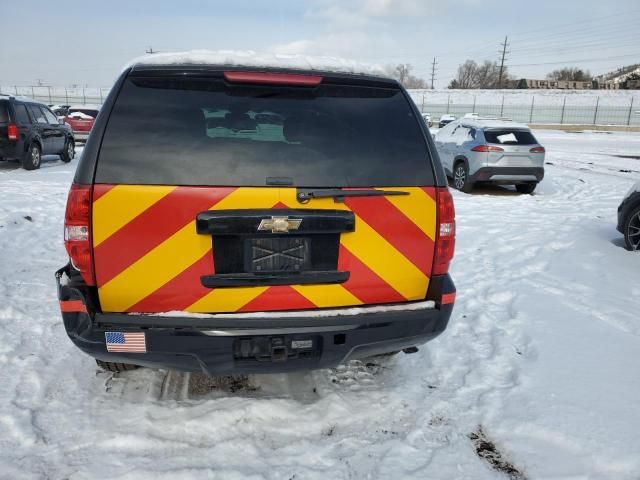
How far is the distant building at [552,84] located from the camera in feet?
277

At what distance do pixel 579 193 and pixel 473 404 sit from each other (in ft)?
31.1

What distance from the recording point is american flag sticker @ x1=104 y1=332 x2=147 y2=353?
2.18 m

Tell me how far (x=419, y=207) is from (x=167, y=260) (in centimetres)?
128

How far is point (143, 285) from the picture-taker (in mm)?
2178

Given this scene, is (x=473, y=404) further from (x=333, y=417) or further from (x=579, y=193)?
(x=579, y=193)

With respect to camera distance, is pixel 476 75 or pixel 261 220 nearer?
pixel 261 220

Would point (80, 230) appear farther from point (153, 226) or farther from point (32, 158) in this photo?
point (32, 158)

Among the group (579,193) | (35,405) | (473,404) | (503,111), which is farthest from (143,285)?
(503,111)

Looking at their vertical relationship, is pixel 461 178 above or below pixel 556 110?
below

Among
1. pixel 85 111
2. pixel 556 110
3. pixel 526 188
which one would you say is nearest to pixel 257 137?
pixel 526 188

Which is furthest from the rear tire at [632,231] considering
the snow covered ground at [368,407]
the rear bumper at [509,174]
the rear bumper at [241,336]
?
the rear bumper at [241,336]

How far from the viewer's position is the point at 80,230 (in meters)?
2.13

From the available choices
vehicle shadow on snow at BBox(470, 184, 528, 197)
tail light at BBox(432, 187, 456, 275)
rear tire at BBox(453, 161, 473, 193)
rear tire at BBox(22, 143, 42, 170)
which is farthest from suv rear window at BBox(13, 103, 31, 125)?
tail light at BBox(432, 187, 456, 275)

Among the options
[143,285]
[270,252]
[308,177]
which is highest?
[308,177]
